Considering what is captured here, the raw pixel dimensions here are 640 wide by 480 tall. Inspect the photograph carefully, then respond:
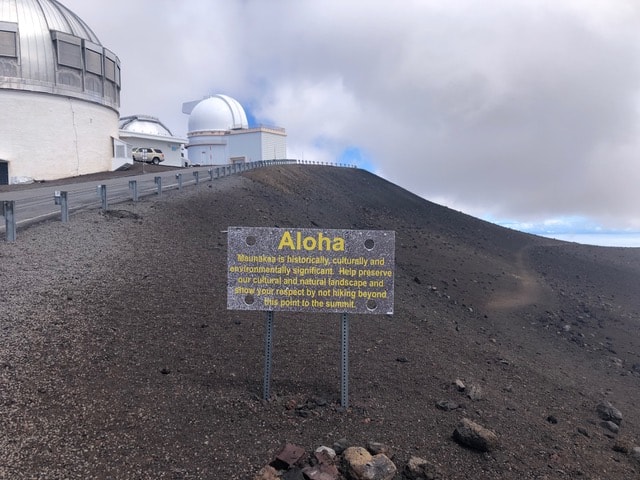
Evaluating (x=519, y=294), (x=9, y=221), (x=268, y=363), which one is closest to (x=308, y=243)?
(x=268, y=363)

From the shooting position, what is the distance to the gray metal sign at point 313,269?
16.0ft

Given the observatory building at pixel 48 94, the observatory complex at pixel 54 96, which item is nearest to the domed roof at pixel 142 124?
the observatory complex at pixel 54 96

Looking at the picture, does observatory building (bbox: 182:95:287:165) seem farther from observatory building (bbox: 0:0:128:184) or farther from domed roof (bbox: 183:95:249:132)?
observatory building (bbox: 0:0:128:184)

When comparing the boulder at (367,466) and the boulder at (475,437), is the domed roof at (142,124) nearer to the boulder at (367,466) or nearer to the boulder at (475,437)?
the boulder at (475,437)

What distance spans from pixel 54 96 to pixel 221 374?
114ft

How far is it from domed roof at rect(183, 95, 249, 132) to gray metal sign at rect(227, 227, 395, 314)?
6169cm

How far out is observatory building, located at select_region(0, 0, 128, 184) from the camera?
106 ft

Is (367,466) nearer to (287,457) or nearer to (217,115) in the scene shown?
(287,457)

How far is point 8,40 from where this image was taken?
32312 mm

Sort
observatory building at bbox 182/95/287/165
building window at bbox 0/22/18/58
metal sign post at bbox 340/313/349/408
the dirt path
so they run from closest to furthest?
metal sign post at bbox 340/313/349/408, the dirt path, building window at bbox 0/22/18/58, observatory building at bbox 182/95/287/165

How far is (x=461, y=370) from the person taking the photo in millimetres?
6969

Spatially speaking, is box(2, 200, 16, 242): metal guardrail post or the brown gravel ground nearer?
the brown gravel ground

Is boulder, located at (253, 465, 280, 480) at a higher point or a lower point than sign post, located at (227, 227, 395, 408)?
lower

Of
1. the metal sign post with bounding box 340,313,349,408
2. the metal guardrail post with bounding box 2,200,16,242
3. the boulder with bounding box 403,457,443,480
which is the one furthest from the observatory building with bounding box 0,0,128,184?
the boulder with bounding box 403,457,443,480
